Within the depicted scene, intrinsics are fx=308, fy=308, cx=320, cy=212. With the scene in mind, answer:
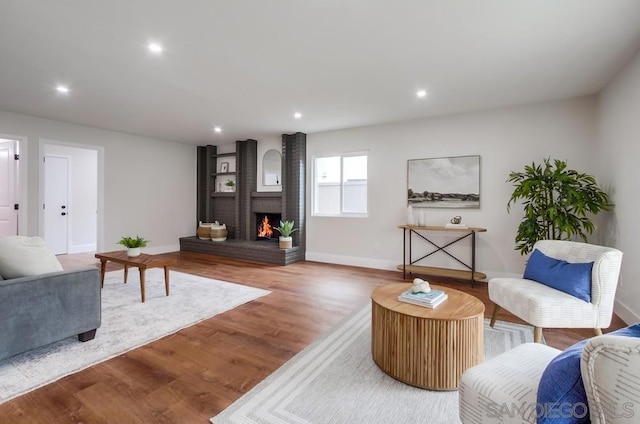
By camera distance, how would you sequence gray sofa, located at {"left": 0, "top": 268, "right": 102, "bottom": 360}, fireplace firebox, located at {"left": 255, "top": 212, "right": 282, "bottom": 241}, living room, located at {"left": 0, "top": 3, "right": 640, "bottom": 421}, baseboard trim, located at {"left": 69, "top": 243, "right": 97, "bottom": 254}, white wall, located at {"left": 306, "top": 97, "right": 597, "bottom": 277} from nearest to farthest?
gray sofa, located at {"left": 0, "top": 268, "right": 102, "bottom": 360}, living room, located at {"left": 0, "top": 3, "right": 640, "bottom": 421}, white wall, located at {"left": 306, "top": 97, "right": 597, "bottom": 277}, fireplace firebox, located at {"left": 255, "top": 212, "right": 282, "bottom": 241}, baseboard trim, located at {"left": 69, "top": 243, "right": 97, "bottom": 254}

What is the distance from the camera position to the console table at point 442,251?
4.18 metres

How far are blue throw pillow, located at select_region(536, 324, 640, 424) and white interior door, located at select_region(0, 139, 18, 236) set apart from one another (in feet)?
22.2

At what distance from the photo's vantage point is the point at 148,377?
78.0 inches

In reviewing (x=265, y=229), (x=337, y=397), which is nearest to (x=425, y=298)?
(x=337, y=397)

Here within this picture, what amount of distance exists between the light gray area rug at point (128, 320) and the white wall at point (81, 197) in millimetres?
3039

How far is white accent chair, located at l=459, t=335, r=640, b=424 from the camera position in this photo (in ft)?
2.31

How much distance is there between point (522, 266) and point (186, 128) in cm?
584

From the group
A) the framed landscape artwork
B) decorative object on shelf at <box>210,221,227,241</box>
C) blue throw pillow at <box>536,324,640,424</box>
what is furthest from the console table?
decorative object on shelf at <box>210,221,227,241</box>

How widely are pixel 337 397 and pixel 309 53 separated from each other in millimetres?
2669

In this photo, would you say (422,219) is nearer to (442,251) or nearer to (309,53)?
(442,251)

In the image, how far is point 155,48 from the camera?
105 inches

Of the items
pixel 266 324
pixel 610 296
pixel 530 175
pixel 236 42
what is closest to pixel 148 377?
pixel 266 324

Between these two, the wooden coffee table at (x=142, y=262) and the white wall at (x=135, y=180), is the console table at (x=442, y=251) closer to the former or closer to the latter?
the wooden coffee table at (x=142, y=262)

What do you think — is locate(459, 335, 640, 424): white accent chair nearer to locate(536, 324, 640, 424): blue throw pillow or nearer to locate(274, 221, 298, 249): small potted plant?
locate(536, 324, 640, 424): blue throw pillow
